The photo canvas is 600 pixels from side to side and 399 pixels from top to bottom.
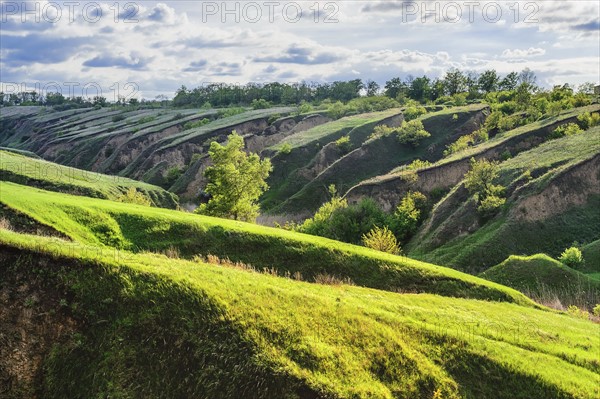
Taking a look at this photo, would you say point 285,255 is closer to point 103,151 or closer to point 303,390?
point 303,390

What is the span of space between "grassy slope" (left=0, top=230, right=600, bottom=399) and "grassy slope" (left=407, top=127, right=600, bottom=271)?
26602mm

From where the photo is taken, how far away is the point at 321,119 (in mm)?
125562

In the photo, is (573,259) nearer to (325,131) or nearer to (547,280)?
(547,280)

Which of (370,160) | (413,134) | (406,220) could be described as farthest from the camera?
(413,134)

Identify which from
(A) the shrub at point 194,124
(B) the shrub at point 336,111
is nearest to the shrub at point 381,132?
(B) the shrub at point 336,111

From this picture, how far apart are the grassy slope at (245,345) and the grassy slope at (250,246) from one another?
7.48m

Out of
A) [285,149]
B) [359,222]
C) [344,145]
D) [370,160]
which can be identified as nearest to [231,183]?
[359,222]

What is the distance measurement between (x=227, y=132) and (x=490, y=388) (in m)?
109

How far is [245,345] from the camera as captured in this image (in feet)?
45.5

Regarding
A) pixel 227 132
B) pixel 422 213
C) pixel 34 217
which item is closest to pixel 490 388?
pixel 34 217

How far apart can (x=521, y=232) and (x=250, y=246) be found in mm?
30661

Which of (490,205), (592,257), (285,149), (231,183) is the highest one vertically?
(285,149)

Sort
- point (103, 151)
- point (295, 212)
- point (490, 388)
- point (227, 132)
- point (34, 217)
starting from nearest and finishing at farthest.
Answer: point (490, 388)
point (34, 217)
point (295, 212)
point (227, 132)
point (103, 151)

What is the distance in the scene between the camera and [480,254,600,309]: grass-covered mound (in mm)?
31609
